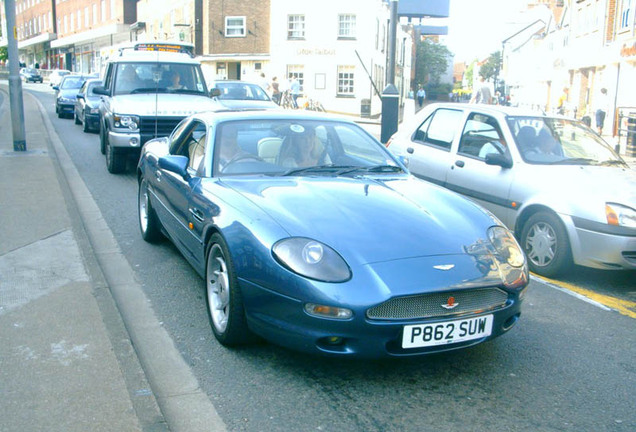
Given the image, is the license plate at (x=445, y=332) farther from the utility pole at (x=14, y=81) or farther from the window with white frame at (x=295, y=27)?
the window with white frame at (x=295, y=27)

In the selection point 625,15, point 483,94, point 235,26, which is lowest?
point 483,94

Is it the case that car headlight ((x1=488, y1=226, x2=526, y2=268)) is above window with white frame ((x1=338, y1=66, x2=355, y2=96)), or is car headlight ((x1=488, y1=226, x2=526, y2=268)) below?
below

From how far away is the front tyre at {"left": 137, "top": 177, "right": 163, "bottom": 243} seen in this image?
6516 mm

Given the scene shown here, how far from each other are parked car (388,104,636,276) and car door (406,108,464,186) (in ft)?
0.04

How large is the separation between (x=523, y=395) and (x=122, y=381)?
7.01 ft

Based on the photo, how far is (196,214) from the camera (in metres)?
4.69

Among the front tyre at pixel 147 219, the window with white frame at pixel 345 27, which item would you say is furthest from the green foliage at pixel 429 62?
the front tyre at pixel 147 219

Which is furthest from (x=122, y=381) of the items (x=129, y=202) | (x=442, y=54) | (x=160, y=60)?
(x=442, y=54)

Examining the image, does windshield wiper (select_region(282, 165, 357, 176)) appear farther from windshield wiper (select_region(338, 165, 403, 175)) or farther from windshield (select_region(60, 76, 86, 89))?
windshield (select_region(60, 76, 86, 89))

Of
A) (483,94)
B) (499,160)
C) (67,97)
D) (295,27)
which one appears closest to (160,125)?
(499,160)

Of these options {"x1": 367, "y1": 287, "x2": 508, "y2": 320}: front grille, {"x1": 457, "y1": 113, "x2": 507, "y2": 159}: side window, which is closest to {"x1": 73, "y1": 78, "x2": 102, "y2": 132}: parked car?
{"x1": 457, "y1": 113, "x2": 507, "y2": 159}: side window

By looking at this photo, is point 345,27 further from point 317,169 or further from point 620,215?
point 317,169

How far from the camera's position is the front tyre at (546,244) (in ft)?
18.9

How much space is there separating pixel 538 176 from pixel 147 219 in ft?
12.5
